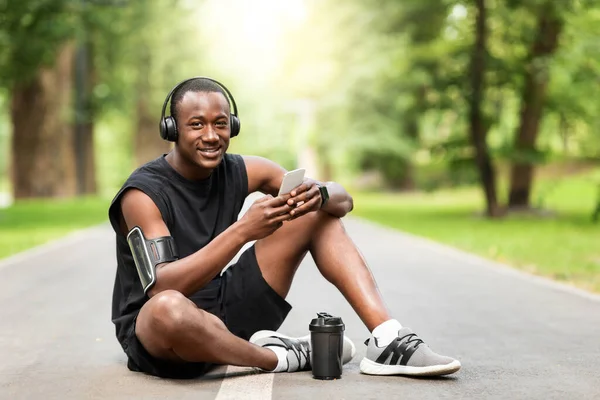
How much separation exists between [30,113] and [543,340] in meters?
27.0

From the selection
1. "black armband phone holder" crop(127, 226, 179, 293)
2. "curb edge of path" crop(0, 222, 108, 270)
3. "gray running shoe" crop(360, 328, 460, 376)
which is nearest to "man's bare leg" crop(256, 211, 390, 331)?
"gray running shoe" crop(360, 328, 460, 376)

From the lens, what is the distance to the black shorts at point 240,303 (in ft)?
17.6

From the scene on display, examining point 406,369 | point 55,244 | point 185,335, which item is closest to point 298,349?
point 406,369

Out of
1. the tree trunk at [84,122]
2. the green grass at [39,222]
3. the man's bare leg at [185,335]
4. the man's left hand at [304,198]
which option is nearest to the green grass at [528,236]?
the man's left hand at [304,198]

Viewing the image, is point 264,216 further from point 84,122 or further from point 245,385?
point 84,122

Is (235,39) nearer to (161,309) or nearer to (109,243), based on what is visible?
(109,243)

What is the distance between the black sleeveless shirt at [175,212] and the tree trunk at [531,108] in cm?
1791

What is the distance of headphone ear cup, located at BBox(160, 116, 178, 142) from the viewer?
16.8 feet

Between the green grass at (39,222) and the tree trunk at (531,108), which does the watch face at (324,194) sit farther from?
the tree trunk at (531,108)

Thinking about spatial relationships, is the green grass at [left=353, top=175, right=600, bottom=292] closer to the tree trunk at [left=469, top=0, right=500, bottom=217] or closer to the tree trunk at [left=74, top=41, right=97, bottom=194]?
the tree trunk at [left=469, top=0, right=500, bottom=217]

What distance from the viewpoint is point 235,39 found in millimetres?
49938

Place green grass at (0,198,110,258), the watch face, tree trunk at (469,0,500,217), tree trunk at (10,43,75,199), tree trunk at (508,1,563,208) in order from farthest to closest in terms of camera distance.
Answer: tree trunk at (10,43,75,199) → tree trunk at (508,1,563,208) → tree trunk at (469,0,500,217) → green grass at (0,198,110,258) → the watch face

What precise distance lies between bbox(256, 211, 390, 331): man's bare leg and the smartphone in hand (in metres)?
0.53

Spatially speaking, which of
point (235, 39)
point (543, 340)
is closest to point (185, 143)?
point (543, 340)
